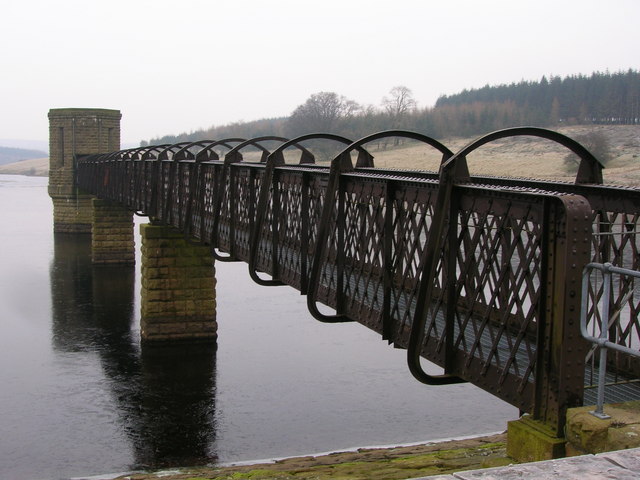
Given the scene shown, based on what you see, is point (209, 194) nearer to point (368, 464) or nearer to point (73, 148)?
point (368, 464)

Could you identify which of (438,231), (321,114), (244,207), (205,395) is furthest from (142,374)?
(321,114)

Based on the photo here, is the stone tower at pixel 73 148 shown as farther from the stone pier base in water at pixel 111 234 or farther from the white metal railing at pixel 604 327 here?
the white metal railing at pixel 604 327

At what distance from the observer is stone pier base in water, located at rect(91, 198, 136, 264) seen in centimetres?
4325

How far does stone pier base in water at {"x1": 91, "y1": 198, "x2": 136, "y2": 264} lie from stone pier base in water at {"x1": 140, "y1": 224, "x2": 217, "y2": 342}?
1907cm

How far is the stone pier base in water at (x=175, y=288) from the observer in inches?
958

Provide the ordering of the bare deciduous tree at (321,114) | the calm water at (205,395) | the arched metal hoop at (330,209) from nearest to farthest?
the arched metal hoop at (330,209) → the calm water at (205,395) → the bare deciduous tree at (321,114)

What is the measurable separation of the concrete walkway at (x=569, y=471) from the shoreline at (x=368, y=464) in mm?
7035

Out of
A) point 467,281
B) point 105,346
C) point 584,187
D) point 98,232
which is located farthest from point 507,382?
point 98,232

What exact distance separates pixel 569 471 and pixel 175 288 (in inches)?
824

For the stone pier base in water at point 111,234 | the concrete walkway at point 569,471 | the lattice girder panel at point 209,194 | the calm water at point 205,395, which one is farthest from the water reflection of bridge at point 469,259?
the stone pier base in water at point 111,234

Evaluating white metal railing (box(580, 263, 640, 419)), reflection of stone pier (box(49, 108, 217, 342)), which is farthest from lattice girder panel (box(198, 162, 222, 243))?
white metal railing (box(580, 263, 640, 419))

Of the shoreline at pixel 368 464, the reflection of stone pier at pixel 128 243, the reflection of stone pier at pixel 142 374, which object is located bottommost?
the reflection of stone pier at pixel 142 374

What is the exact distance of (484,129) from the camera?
8988 centimetres

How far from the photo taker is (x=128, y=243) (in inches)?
1725
